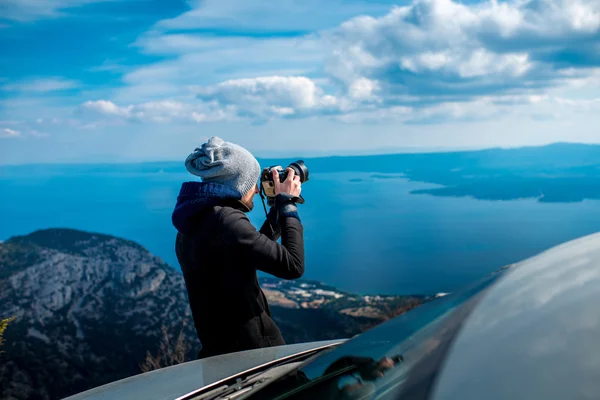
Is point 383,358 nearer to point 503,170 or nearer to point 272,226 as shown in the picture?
point 272,226

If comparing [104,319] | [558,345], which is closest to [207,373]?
[558,345]

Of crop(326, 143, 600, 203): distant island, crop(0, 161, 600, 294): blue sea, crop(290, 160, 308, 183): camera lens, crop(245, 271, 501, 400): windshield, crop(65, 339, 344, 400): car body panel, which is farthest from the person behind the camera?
crop(326, 143, 600, 203): distant island

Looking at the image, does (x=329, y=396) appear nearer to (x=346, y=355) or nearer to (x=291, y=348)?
(x=346, y=355)

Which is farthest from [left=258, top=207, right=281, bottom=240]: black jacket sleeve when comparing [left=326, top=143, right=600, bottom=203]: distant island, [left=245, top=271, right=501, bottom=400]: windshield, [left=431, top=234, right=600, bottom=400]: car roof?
[left=326, top=143, right=600, bottom=203]: distant island

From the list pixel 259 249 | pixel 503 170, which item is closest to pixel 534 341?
pixel 259 249

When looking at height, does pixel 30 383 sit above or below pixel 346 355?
below

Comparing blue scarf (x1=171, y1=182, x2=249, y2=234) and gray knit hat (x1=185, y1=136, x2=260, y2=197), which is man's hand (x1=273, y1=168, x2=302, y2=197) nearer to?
gray knit hat (x1=185, y1=136, x2=260, y2=197)
